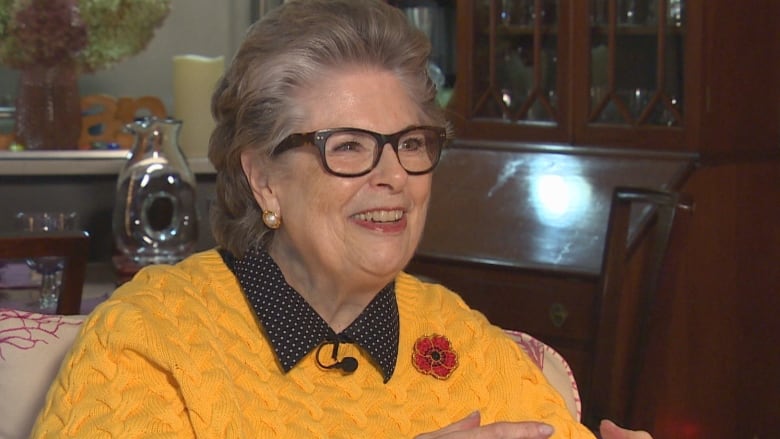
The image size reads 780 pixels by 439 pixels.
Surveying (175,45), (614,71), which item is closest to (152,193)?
(175,45)

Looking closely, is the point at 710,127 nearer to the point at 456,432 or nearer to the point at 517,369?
the point at 517,369

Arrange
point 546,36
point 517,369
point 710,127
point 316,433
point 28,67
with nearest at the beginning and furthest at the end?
1. point 316,433
2. point 517,369
3. point 28,67
4. point 710,127
5. point 546,36

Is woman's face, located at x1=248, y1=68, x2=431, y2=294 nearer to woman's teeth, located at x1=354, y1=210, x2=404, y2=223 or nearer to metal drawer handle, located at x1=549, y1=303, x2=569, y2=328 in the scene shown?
woman's teeth, located at x1=354, y1=210, x2=404, y2=223

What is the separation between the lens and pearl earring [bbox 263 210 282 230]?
1568mm

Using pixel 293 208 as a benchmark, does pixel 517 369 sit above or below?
below

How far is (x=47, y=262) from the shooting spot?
96.0 inches

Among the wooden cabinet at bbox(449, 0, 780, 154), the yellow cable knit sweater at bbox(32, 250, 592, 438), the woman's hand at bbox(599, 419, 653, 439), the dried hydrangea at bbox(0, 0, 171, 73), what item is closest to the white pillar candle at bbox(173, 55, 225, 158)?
the dried hydrangea at bbox(0, 0, 171, 73)

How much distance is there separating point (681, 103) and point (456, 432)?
6.48 feet

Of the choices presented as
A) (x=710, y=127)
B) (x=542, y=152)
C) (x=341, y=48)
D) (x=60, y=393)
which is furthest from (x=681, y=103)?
(x=60, y=393)

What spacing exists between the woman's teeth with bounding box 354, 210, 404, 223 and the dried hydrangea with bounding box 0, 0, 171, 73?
4.98 feet

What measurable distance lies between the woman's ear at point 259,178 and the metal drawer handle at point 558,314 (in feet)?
4.69

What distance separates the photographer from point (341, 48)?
153 cm

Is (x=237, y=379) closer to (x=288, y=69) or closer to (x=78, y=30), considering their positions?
(x=288, y=69)

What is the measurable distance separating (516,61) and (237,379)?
218 centimetres
